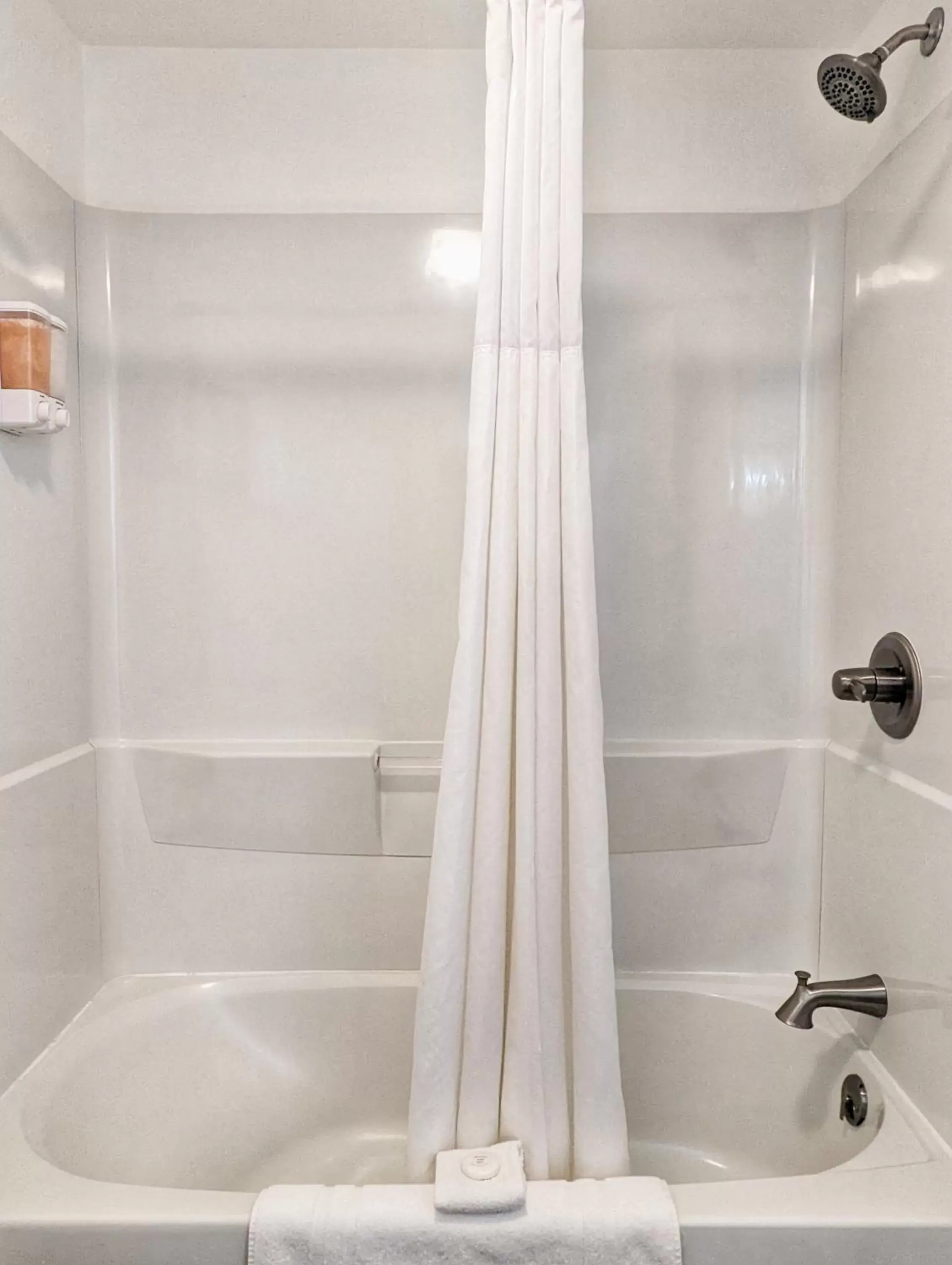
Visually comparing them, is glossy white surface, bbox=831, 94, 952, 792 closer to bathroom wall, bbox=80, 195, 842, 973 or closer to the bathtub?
bathroom wall, bbox=80, 195, 842, 973

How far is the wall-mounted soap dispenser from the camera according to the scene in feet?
4.48

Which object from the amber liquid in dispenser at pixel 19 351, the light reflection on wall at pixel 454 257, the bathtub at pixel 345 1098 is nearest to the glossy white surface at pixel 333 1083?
the bathtub at pixel 345 1098

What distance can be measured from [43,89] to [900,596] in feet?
5.49

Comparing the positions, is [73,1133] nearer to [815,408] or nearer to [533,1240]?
[533,1240]

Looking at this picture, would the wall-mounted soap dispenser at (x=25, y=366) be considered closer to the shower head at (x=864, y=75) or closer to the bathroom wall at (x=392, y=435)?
the bathroom wall at (x=392, y=435)

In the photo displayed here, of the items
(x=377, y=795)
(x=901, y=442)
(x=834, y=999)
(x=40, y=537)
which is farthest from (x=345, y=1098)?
(x=901, y=442)

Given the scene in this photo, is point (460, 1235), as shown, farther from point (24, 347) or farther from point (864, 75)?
point (864, 75)

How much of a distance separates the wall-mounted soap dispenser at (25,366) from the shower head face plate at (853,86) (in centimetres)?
114

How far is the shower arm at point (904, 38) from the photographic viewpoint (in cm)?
130

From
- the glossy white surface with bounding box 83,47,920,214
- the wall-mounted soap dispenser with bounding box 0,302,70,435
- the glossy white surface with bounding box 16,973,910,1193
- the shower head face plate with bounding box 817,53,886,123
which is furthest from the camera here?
the glossy white surface with bounding box 83,47,920,214

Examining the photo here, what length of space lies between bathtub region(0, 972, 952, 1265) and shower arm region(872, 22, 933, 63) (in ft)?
4.86

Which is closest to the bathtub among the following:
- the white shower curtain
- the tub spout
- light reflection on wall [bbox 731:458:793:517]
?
the tub spout

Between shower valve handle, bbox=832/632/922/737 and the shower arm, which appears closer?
the shower arm

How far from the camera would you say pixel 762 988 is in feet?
6.04
